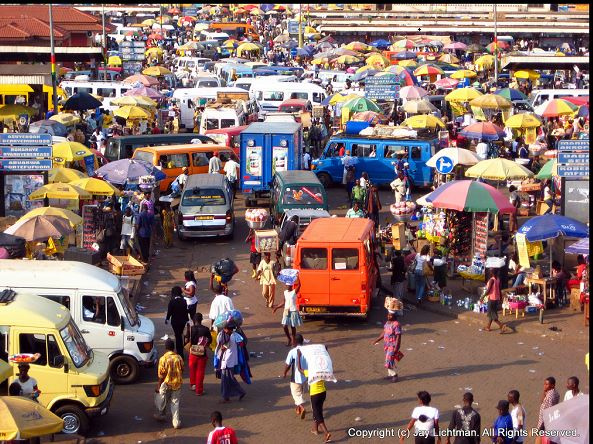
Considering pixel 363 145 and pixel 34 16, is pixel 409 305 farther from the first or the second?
pixel 34 16

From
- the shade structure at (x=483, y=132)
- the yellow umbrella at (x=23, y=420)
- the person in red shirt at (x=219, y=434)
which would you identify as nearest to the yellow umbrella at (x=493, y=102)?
the shade structure at (x=483, y=132)

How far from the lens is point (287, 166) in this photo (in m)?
27.5

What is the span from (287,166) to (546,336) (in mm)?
11209

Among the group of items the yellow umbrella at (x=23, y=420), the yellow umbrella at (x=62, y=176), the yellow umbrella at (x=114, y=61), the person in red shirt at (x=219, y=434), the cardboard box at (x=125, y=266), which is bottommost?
the cardboard box at (x=125, y=266)

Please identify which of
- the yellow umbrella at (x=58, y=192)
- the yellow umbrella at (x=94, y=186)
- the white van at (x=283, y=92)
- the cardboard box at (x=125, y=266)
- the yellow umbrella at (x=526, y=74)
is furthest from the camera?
the yellow umbrella at (x=526, y=74)

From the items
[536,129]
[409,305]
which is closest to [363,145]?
[536,129]

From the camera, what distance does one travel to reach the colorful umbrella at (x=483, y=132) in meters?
32.0

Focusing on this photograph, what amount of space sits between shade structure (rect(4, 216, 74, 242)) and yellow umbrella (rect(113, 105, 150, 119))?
1729 centimetres

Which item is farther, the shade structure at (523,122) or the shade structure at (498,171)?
the shade structure at (523,122)

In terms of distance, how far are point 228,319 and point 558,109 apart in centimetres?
2405

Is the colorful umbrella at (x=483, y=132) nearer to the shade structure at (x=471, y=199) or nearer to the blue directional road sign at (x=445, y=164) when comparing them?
the blue directional road sign at (x=445, y=164)

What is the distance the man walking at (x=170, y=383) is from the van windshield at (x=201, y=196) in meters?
10.6

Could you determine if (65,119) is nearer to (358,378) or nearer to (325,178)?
(325,178)

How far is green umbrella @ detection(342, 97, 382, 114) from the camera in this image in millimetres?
37312
